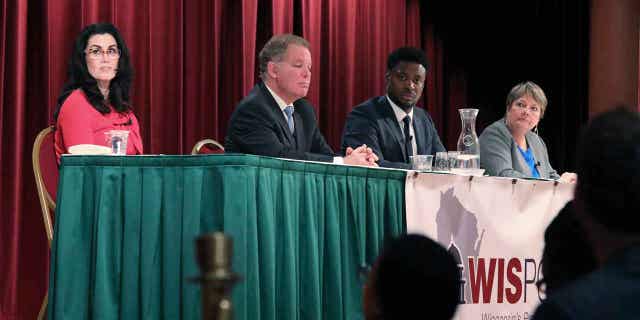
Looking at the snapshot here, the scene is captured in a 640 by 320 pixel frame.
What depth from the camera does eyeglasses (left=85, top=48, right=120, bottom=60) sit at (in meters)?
4.07

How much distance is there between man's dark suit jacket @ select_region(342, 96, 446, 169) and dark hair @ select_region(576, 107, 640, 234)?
325 centimetres

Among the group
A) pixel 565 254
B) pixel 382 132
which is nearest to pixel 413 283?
pixel 565 254

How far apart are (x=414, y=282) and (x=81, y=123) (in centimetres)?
279

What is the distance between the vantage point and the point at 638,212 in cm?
118

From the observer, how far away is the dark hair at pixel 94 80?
3.95 m

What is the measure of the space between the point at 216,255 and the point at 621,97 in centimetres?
630

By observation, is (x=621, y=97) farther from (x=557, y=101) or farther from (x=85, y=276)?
(x=85, y=276)

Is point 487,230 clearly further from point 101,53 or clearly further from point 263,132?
point 101,53

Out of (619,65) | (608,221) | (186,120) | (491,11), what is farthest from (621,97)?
(608,221)

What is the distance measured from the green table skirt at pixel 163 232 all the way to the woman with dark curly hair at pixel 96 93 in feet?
3.16

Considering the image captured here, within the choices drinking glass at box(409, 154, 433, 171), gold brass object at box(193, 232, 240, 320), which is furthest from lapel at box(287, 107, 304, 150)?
gold brass object at box(193, 232, 240, 320)

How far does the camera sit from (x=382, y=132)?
4.54 m

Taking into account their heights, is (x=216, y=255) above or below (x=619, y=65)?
below

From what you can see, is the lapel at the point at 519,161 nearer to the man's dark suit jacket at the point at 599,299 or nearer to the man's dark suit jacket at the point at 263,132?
the man's dark suit jacket at the point at 263,132
